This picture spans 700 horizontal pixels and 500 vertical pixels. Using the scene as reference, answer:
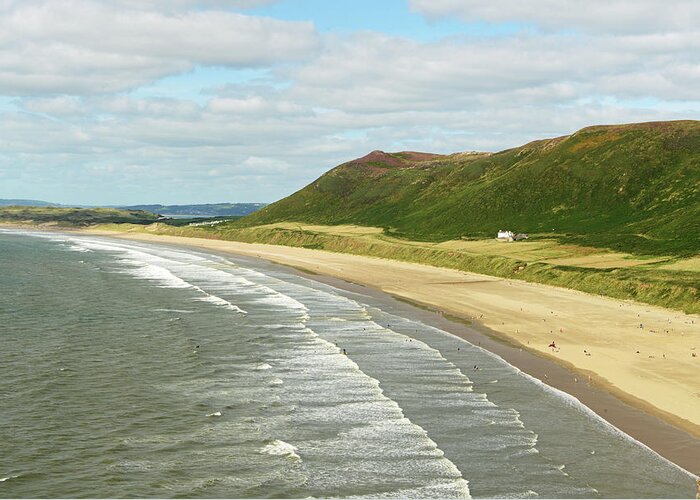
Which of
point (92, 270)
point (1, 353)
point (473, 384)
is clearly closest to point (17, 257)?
point (92, 270)

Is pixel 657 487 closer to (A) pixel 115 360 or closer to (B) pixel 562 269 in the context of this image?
(A) pixel 115 360

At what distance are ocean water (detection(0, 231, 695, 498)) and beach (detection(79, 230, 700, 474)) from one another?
1912mm

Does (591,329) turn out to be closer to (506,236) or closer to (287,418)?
(287,418)

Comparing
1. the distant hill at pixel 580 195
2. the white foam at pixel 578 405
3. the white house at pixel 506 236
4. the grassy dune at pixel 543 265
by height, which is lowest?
the white foam at pixel 578 405

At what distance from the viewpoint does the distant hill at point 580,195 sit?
118206mm

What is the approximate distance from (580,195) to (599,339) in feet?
357

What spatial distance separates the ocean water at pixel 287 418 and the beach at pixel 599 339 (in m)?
1.91

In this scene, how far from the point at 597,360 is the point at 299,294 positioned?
119ft

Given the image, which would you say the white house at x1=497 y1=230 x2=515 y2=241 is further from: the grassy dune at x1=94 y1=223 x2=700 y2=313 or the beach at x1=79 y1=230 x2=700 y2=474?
the beach at x1=79 y1=230 x2=700 y2=474

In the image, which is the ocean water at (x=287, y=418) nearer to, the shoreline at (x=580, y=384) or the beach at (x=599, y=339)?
the shoreline at (x=580, y=384)

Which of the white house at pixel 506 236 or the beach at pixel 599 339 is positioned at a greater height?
the white house at pixel 506 236

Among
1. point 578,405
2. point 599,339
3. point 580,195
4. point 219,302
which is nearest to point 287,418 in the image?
point 578,405

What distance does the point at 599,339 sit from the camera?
42719 mm

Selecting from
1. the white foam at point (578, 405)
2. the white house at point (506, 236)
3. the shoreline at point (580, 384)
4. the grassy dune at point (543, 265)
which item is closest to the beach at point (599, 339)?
the shoreline at point (580, 384)
